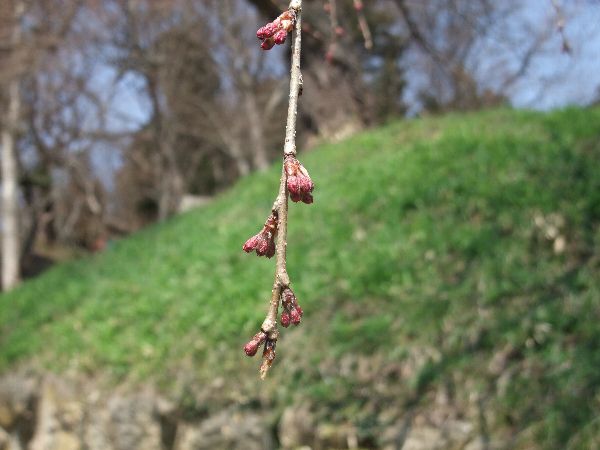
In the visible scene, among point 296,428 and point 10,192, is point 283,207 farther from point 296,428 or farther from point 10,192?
point 10,192

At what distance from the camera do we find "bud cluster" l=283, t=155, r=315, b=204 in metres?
0.59

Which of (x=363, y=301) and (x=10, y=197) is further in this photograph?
(x=10, y=197)

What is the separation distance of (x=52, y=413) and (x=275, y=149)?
54.7 ft

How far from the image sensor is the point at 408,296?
2.95 meters

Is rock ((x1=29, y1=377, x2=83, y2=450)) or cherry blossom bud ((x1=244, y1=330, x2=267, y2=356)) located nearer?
cherry blossom bud ((x1=244, y1=330, x2=267, y2=356))

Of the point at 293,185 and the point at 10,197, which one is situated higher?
the point at 10,197

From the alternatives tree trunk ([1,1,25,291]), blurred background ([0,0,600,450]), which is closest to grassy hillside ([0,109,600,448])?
blurred background ([0,0,600,450])

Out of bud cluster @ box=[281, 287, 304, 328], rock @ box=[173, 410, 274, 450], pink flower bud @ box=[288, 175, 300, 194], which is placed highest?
rock @ box=[173, 410, 274, 450]

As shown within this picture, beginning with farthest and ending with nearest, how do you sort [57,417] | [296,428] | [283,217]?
1. [57,417]
2. [296,428]
3. [283,217]

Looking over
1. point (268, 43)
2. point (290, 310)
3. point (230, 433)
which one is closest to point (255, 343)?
point (290, 310)

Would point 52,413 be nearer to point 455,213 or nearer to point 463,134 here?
point 455,213

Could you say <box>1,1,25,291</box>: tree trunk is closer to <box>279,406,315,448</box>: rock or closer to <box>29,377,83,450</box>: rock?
<box>29,377,83,450</box>: rock

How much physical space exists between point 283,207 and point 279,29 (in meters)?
0.24

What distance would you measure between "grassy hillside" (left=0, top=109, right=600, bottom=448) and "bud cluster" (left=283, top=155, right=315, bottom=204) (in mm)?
1754
